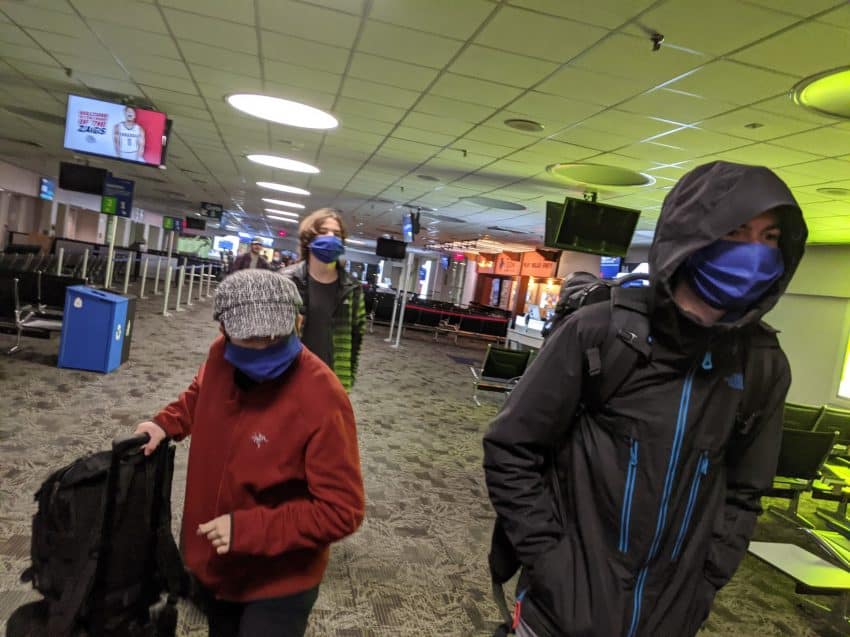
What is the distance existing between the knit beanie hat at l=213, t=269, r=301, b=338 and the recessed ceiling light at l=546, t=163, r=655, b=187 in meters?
6.93

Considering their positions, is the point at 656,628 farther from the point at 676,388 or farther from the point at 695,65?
the point at 695,65

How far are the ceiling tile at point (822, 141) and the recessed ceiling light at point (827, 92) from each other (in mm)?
533

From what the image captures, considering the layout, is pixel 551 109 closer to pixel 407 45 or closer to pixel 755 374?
pixel 407 45

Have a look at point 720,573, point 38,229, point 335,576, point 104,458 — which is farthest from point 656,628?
point 38,229

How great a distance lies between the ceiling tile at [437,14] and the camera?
364 centimetres

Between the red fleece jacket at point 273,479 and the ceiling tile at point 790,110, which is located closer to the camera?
the red fleece jacket at point 273,479

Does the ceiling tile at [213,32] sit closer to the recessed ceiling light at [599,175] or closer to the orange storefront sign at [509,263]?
the recessed ceiling light at [599,175]

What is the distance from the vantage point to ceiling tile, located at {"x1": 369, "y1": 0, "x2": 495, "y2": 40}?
3637 millimetres

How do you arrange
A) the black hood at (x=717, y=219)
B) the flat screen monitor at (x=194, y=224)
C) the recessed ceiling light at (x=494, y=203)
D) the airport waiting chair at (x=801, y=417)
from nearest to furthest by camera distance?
the black hood at (x=717, y=219)
the airport waiting chair at (x=801, y=417)
the recessed ceiling light at (x=494, y=203)
the flat screen monitor at (x=194, y=224)

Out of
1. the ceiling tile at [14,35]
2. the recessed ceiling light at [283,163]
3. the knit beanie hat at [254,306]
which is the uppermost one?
the recessed ceiling light at [283,163]

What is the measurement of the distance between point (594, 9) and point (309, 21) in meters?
2.15

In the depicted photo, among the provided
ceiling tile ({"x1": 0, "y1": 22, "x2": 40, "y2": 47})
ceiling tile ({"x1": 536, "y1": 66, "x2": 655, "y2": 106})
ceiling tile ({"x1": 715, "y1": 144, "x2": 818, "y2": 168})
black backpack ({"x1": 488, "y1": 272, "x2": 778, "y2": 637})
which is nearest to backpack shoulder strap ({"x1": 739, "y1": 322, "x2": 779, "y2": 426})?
black backpack ({"x1": 488, "y1": 272, "x2": 778, "y2": 637})

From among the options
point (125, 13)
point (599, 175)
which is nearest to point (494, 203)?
point (599, 175)

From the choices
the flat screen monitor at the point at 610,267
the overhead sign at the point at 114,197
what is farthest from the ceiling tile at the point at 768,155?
the flat screen monitor at the point at 610,267
